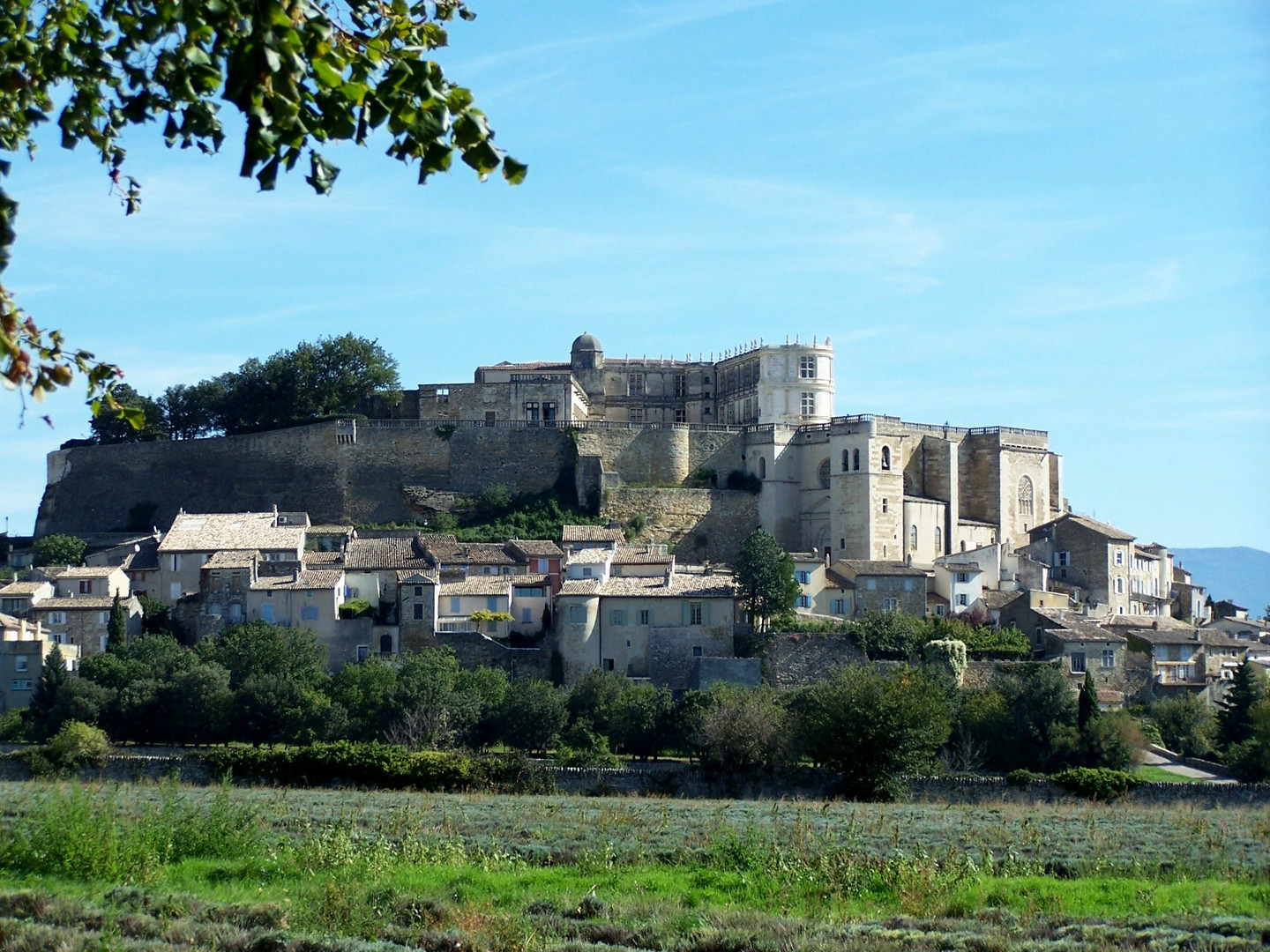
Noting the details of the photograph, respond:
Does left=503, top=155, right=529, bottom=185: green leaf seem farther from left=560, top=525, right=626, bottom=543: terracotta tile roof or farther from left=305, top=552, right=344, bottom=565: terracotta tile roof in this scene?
left=560, top=525, right=626, bottom=543: terracotta tile roof

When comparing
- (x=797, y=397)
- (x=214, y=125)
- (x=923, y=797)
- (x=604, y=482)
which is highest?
(x=797, y=397)

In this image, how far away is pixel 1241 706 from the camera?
44500 mm

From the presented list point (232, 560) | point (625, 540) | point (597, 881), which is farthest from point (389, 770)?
point (625, 540)

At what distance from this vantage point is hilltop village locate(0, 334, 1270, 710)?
47.2 m

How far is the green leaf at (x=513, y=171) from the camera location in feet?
20.4

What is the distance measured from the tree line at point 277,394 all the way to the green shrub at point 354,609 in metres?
17.6

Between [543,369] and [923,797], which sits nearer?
[923,797]

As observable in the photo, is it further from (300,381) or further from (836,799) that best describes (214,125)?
(300,381)

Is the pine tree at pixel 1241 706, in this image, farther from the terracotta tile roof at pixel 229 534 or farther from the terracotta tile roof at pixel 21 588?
the terracotta tile roof at pixel 21 588

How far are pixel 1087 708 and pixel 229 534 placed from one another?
1145 inches

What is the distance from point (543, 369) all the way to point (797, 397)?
12736mm

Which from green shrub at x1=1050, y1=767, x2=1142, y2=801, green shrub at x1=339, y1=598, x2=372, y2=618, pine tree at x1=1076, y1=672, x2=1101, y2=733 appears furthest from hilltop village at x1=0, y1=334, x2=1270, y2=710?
green shrub at x1=1050, y1=767, x2=1142, y2=801

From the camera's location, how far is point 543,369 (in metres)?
71.1

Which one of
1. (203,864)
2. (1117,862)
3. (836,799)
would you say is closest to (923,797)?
(836,799)
